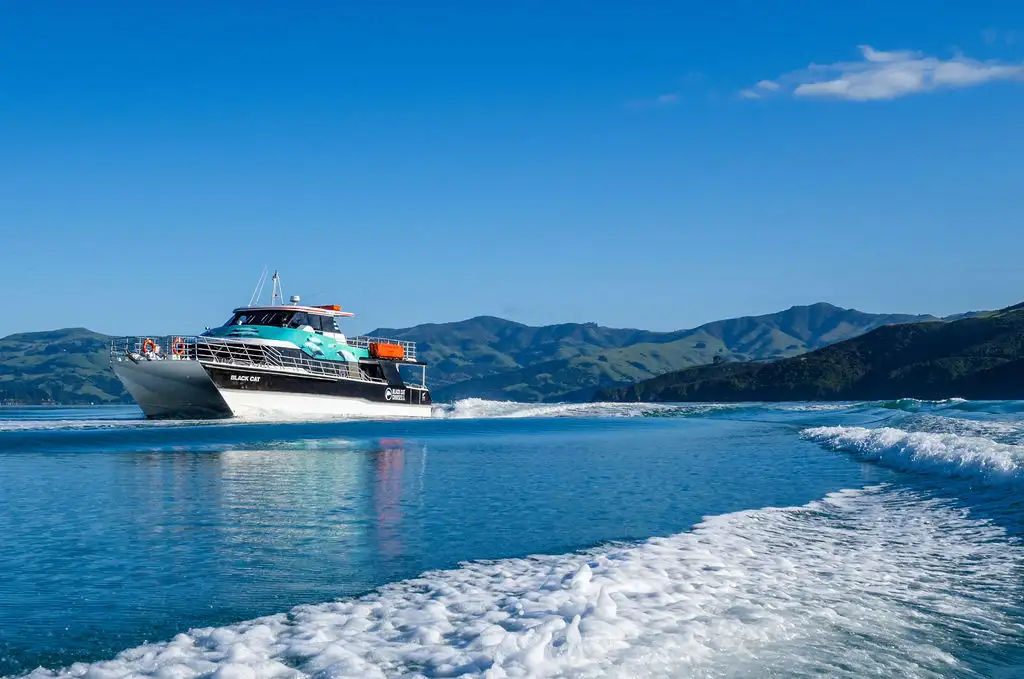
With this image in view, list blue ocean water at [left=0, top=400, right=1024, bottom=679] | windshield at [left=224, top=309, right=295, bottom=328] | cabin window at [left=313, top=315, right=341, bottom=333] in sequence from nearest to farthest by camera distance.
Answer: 1. blue ocean water at [left=0, top=400, right=1024, bottom=679]
2. windshield at [left=224, top=309, right=295, bottom=328]
3. cabin window at [left=313, top=315, right=341, bottom=333]

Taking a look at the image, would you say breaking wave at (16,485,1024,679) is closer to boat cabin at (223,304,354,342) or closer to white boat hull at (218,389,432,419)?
white boat hull at (218,389,432,419)

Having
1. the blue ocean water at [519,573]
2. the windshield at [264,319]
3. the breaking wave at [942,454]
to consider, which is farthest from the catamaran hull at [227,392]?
the breaking wave at [942,454]

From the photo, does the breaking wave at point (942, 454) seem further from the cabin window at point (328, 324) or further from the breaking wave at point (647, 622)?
the cabin window at point (328, 324)

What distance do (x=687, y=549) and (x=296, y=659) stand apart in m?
5.39

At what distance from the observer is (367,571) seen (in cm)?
906

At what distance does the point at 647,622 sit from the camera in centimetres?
697

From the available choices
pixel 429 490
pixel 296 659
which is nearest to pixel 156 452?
pixel 429 490

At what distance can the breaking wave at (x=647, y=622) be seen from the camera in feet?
19.7

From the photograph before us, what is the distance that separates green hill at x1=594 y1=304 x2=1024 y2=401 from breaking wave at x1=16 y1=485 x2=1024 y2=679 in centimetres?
14384

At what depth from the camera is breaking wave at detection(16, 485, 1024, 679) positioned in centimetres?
600

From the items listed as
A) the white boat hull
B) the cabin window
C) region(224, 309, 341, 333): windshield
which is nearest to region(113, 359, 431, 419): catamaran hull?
the white boat hull

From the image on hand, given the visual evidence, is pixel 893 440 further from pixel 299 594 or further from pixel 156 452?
pixel 156 452

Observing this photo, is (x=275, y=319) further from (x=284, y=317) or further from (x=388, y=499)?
(x=388, y=499)

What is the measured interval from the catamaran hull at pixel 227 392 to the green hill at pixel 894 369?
119 metres
